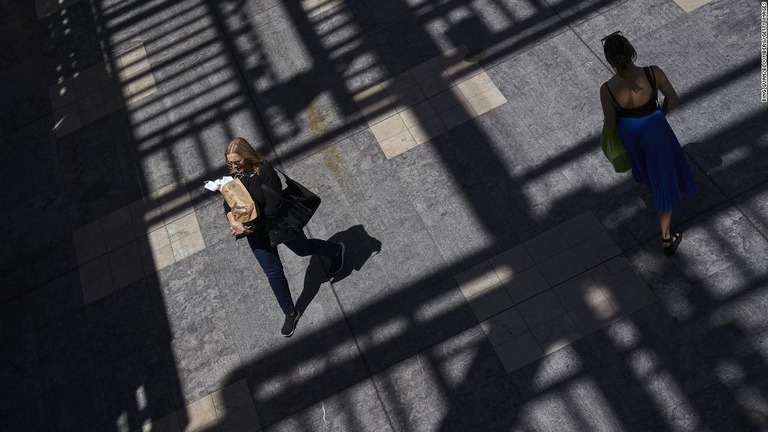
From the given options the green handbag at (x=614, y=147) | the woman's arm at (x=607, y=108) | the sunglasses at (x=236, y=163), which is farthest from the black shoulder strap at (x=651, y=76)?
the sunglasses at (x=236, y=163)

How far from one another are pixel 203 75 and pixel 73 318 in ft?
10.7

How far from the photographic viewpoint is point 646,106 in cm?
500

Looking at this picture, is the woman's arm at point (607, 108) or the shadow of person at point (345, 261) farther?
the shadow of person at point (345, 261)

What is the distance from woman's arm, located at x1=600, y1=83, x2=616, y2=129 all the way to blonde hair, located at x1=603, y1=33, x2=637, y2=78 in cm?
22

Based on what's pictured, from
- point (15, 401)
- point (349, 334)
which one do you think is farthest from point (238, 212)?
point (15, 401)

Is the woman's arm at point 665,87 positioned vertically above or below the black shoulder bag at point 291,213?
above

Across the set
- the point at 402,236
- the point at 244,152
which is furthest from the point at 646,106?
the point at 244,152

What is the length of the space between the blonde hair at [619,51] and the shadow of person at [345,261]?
2.78m

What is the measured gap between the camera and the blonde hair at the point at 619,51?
15.6 ft

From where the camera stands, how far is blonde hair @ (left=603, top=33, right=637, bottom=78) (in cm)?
475

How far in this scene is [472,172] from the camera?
688cm

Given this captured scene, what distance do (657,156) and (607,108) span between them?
1.65 feet

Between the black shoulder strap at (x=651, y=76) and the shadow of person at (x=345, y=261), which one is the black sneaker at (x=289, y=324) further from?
the black shoulder strap at (x=651, y=76)

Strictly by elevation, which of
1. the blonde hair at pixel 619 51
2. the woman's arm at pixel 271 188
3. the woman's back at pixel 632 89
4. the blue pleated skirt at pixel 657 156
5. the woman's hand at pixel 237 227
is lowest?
the blue pleated skirt at pixel 657 156
